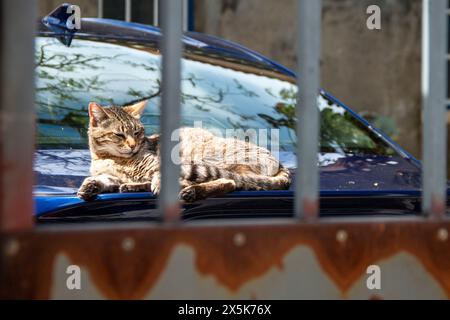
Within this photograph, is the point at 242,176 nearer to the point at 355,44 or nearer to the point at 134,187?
the point at 134,187

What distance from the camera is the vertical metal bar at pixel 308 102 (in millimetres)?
1696

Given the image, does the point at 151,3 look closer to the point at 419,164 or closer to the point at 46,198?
the point at 419,164

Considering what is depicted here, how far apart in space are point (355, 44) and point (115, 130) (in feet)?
18.0

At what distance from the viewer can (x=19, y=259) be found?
1.46 meters

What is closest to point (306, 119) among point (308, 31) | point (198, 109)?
point (308, 31)

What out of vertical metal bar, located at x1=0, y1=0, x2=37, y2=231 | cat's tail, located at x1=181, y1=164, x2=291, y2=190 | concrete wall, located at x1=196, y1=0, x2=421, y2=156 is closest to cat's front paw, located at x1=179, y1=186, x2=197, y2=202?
cat's tail, located at x1=181, y1=164, x2=291, y2=190

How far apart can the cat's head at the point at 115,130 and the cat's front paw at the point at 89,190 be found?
584mm

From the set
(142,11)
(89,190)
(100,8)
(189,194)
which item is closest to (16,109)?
(89,190)

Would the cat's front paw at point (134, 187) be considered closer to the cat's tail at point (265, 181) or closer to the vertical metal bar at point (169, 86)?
the cat's tail at point (265, 181)

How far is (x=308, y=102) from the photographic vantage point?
5.59 ft

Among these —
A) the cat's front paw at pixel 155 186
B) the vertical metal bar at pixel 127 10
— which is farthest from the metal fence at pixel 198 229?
the vertical metal bar at pixel 127 10

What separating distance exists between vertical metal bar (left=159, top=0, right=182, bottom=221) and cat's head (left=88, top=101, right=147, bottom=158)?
208 cm

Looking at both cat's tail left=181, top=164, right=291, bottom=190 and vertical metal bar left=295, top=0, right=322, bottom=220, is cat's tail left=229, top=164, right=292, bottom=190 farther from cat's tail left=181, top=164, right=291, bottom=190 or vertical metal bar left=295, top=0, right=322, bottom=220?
vertical metal bar left=295, top=0, right=322, bottom=220
